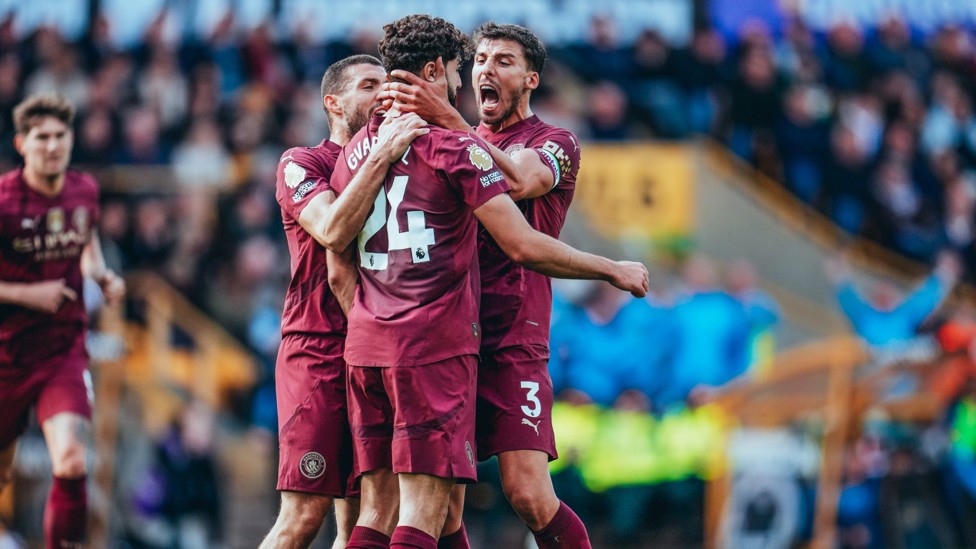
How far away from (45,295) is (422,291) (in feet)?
9.96

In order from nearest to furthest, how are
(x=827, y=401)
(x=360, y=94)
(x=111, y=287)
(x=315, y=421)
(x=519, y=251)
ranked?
(x=519, y=251) < (x=315, y=421) < (x=360, y=94) < (x=111, y=287) < (x=827, y=401)

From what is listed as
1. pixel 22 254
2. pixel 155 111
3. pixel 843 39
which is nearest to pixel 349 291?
pixel 22 254

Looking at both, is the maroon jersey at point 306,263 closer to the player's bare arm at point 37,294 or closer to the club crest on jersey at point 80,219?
the player's bare arm at point 37,294

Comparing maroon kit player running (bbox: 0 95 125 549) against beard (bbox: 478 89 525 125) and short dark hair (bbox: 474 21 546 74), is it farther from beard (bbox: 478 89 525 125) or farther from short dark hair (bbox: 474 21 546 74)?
short dark hair (bbox: 474 21 546 74)

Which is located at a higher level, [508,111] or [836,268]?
[508,111]

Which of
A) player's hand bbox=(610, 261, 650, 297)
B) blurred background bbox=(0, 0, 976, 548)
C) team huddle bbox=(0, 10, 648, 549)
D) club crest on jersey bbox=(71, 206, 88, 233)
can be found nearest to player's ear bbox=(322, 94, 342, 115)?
team huddle bbox=(0, 10, 648, 549)

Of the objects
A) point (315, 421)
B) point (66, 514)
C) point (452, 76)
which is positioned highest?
point (452, 76)

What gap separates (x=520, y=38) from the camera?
6.99m

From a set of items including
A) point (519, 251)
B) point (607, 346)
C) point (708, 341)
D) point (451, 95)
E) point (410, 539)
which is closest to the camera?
point (410, 539)

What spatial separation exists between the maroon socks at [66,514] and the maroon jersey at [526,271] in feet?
9.14

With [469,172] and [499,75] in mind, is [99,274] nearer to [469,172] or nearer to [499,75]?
[499,75]

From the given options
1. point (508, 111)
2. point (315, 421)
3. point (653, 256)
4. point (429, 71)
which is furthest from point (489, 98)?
point (653, 256)

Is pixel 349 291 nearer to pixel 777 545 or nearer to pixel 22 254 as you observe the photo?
pixel 22 254

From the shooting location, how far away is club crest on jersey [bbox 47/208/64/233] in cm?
827
